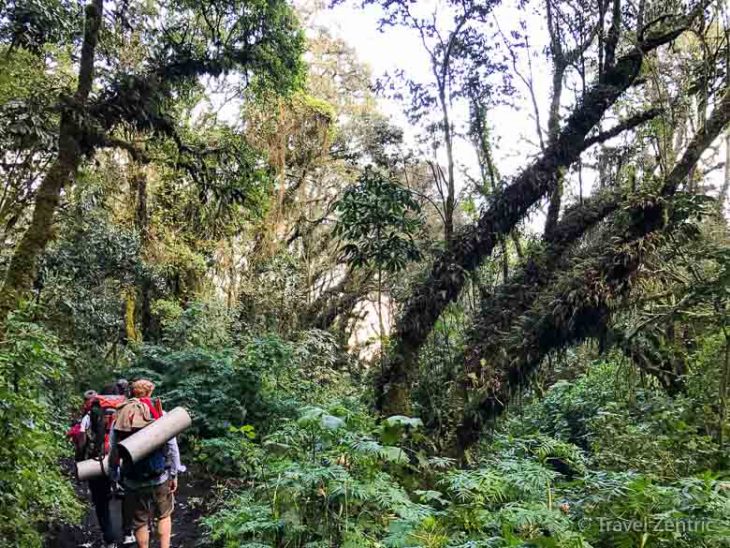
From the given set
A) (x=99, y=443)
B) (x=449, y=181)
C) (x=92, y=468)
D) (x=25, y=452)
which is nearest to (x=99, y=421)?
(x=99, y=443)

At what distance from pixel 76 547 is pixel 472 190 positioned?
8.38m

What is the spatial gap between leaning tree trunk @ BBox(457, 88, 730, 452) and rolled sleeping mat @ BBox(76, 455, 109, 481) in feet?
13.7

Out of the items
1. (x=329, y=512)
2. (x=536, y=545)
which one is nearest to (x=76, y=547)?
(x=329, y=512)

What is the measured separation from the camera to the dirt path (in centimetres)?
518

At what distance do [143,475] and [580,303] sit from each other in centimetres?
488

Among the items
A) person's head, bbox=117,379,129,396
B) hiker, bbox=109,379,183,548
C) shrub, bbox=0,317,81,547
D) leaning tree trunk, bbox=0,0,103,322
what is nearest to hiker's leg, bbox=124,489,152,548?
hiker, bbox=109,379,183,548

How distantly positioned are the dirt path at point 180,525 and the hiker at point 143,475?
992 millimetres

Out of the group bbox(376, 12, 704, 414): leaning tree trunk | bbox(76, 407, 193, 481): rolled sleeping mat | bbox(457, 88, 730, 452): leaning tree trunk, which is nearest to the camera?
bbox(76, 407, 193, 481): rolled sleeping mat

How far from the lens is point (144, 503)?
172 inches

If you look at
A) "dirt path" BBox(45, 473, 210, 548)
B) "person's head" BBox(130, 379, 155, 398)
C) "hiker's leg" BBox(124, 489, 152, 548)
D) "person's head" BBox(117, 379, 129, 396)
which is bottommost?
"dirt path" BBox(45, 473, 210, 548)

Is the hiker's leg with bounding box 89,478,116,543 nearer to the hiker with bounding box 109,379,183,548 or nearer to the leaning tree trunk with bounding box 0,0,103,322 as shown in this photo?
the hiker with bounding box 109,379,183,548

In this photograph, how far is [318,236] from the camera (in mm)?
17641

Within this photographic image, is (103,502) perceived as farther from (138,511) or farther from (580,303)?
(580,303)

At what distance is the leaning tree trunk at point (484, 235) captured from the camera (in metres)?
7.76
